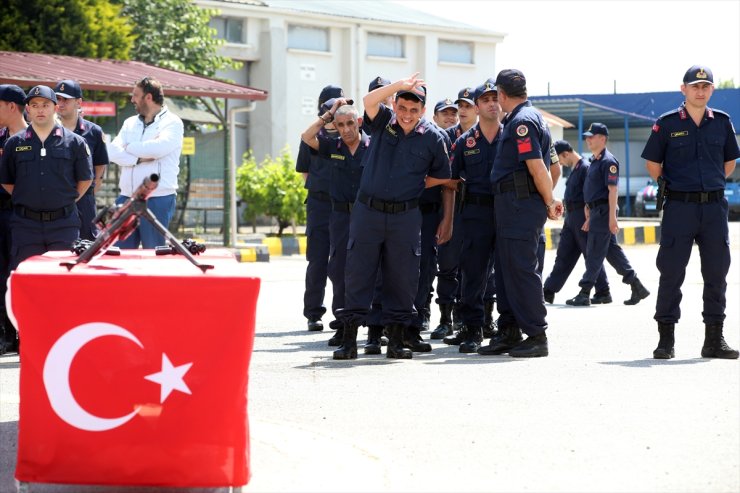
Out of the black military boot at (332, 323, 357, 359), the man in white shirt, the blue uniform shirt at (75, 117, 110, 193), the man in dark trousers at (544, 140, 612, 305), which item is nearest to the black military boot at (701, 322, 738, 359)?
the black military boot at (332, 323, 357, 359)

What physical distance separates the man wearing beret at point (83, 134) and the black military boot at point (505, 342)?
325cm

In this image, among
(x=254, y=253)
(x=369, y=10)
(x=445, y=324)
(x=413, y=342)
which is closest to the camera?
(x=413, y=342)

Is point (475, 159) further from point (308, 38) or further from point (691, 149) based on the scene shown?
point (308, 38)

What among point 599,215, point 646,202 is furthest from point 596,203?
point 646,202

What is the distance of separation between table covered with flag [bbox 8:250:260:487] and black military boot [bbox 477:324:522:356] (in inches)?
179

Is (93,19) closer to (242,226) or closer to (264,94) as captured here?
(264,94)

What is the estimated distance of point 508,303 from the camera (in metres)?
9.24

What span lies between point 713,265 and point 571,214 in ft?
15.7

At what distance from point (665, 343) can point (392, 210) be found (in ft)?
7.36

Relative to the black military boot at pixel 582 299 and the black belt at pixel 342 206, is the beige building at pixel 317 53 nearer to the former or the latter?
the black military boot at pixel 582 299

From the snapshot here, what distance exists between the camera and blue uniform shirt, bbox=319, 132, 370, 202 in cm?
981

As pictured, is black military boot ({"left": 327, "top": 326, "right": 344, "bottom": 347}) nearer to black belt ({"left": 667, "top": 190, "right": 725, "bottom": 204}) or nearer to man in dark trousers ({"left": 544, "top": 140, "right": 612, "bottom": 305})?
black belt ({"left": 667, "top": 190, "right": 725, "bottom": 204})

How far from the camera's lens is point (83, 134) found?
973cm

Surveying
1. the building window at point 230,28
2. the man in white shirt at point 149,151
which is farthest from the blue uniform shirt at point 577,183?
the building window at point 230,28
